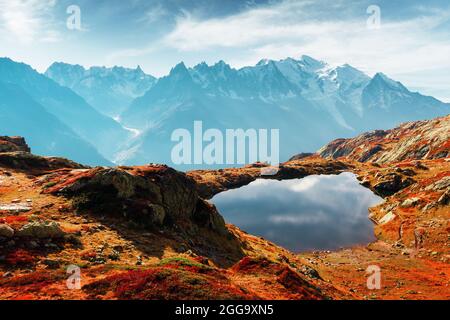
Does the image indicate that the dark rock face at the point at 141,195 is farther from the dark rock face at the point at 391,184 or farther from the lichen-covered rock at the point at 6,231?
the dark rock face at the point at 391,184

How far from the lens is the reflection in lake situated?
92125 millimetres

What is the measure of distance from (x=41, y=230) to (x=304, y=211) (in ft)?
329

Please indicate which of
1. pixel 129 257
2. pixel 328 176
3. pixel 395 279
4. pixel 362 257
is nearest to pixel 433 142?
pixel 328 176

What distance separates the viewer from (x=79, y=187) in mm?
47844

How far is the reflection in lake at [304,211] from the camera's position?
9212cm

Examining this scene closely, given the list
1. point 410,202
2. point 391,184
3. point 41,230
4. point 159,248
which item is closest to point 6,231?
point 41,230

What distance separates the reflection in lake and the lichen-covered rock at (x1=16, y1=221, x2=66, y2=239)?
6015cm

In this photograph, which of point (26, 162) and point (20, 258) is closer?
point (20, 258)

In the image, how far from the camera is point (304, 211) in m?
123

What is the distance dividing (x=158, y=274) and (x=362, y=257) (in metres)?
59.7

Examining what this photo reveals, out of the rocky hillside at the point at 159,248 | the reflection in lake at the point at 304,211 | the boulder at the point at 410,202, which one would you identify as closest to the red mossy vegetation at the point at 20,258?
the rocky hillside at the point at 159,248

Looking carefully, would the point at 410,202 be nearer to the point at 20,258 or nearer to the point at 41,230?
the point at 41,230

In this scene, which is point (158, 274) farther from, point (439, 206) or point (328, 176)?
point (328, 176)

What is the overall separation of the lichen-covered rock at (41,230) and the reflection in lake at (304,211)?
60146 millimetres
